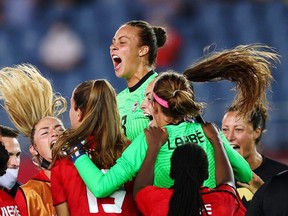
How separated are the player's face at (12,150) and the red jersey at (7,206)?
2.71ft

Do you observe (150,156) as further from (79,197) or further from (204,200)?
(79,197)

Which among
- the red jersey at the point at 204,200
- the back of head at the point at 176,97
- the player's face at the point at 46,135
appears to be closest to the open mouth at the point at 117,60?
the player's face at the point at 46,135

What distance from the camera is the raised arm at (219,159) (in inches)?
172

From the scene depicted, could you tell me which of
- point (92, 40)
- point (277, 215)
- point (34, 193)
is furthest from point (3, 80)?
point (92, 40)

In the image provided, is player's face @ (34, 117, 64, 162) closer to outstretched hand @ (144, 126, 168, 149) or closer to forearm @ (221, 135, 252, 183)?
outstretched hand @ (144, 126, 168, 149)

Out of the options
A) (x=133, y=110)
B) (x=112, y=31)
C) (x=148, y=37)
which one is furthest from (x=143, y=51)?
(x=112, y=31)

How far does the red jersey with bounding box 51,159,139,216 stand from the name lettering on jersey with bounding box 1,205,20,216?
0.72 feet

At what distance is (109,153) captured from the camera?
4.49 metres

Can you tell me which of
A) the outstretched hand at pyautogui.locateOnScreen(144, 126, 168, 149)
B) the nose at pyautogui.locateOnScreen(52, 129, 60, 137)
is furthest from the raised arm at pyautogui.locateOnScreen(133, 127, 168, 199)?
the nose at pyautogui.locateOnScreen(52, 129, 60, 137)

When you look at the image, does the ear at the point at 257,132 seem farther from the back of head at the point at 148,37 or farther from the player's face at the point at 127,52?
the player's face at the point at 127,52

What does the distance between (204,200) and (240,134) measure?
223cm

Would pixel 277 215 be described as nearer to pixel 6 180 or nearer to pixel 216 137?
pixel 216 137

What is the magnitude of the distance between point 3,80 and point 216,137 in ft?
6.74

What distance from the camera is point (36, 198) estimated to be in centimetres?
483
